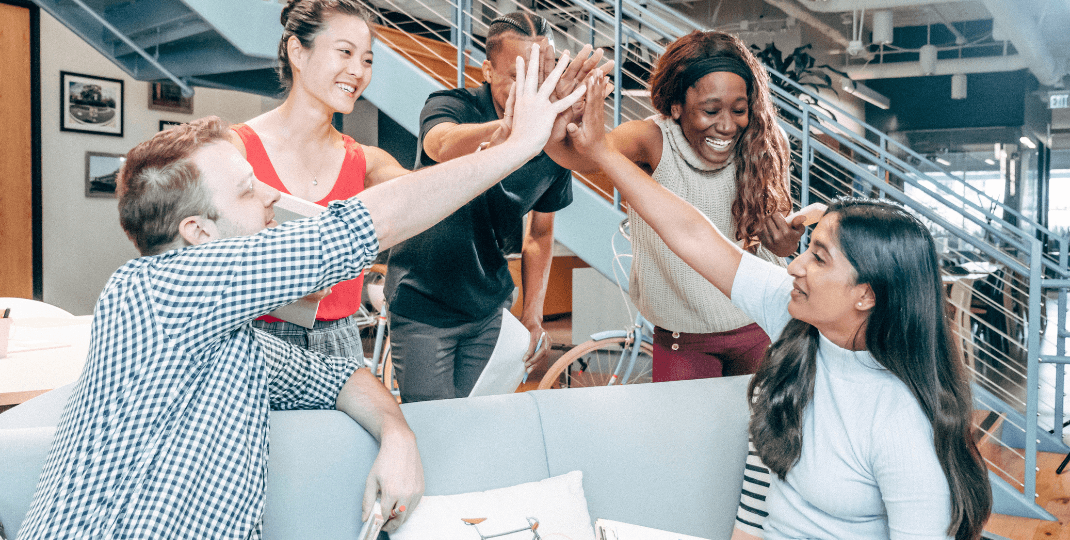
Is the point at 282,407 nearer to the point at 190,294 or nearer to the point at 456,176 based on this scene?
the point at 190,294

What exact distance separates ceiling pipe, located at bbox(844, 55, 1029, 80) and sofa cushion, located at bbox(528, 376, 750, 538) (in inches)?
347

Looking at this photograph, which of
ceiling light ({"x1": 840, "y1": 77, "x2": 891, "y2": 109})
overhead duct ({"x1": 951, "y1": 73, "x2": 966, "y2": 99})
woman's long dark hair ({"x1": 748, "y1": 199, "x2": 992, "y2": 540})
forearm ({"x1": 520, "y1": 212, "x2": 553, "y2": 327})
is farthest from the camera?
overhead duct ({"x1": 951, "y1": 73, "x2": 966, "y2": 99})

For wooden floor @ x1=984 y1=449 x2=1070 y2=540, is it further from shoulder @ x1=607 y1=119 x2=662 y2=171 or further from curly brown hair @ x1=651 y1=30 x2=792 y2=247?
shoulder @ x1=607 y1=119 x2=662 y2=171

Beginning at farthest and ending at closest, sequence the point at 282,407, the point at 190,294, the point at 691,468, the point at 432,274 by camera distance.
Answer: the point at 432,274 → the point at 691,468 → the point at 282,407 → the point at 190,294

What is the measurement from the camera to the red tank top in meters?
1.53

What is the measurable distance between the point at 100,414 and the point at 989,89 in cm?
1150

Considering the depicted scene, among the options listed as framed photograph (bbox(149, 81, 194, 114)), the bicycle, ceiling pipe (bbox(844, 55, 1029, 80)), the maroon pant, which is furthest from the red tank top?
ceiling pipe (bbox(844, 55, 1029, 80))

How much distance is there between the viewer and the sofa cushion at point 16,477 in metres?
1.24

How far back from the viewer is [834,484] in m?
1.26

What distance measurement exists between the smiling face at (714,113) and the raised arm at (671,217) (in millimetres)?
256

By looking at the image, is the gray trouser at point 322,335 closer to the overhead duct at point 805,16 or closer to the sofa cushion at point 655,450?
the sofa cushion at point 655,450

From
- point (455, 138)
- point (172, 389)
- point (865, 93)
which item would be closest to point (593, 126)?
point (455, 138)

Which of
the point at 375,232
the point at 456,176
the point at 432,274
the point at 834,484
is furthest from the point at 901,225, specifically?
the point at 432,274

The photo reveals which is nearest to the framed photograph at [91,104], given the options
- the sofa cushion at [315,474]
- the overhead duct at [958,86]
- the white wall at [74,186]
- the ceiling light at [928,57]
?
the white wall at [74,186]
